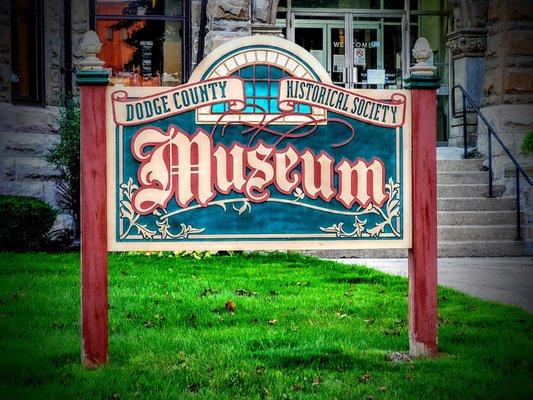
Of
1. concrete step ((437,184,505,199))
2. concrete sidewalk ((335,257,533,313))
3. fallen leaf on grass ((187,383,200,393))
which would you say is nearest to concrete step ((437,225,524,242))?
concrete sidewalk ((335,257,533,313))

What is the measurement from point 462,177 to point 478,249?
1.73 meters

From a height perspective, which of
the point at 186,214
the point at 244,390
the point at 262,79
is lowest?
the point at 244,390

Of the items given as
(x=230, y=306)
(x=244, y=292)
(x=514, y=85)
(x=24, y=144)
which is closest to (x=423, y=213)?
(x=230, y=306)

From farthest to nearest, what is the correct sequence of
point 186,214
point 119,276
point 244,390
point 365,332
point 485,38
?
point 485,38, point 119,276, point 365,332, point 186,214, point 244,390

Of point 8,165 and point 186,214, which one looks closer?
point 186,214

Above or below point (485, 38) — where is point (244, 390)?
below

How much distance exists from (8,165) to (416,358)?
858 centimetres

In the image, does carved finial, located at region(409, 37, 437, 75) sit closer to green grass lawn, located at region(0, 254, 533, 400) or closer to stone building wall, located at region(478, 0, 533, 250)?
green grass lawn, located at region(0, 254, 533, 400)

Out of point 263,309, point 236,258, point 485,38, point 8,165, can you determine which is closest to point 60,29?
point 8,165

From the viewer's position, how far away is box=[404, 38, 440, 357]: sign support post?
16.4 ft

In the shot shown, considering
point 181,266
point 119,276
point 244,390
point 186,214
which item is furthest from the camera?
point 181,266

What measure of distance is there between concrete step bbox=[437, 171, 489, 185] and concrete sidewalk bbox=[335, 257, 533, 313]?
1955mm

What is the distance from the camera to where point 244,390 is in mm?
4250

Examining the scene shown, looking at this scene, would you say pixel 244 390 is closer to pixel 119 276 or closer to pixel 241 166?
pixel 241 166
